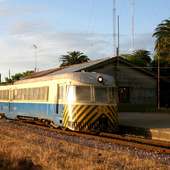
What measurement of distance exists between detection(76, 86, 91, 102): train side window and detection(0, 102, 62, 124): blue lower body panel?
1475 millimetres

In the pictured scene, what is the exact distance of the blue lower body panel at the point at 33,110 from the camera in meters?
22.0

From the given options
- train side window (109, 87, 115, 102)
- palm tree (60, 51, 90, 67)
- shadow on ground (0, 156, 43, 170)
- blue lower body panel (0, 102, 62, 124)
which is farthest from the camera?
palm tree (60, 51, 90, 67)

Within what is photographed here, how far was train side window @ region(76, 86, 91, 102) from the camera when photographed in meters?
20.3

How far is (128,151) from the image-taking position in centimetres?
1402

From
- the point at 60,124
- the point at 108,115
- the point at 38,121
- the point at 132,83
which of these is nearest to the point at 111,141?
the point at 108,115

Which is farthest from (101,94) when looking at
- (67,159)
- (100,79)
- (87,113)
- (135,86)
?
(135,86)

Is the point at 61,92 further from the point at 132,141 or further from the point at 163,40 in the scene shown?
the point at 163,40

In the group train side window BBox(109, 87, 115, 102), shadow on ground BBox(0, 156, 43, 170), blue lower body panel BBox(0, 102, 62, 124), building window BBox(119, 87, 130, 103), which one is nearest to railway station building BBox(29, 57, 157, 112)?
building window BBox(119, 87, 130, 103)

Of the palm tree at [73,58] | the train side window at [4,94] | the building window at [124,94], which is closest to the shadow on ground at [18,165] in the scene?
the train side window at [4,94]

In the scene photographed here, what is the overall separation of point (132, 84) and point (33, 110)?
20.5m

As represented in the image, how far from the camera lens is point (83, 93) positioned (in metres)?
20.3

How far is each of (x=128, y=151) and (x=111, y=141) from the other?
9.12 feet

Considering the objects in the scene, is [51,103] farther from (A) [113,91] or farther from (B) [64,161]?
(B) [64,161]

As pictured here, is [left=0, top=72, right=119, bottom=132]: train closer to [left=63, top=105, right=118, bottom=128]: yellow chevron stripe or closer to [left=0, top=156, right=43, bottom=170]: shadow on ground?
[left=63, top=105, right=118, bottom=128]: yellow chevron stripe
